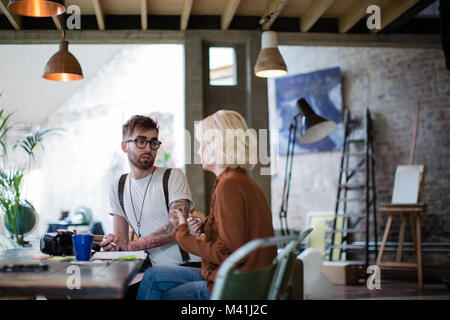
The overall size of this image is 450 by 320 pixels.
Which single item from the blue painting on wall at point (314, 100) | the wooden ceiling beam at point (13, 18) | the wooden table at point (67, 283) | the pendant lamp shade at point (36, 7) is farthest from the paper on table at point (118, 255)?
the blue painting on wall at point (314, 100)

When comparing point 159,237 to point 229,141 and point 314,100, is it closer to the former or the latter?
point 229,141

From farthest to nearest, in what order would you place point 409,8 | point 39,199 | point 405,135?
point 39,199 → point 405,135 → point 409,8

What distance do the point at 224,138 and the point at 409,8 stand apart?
4.35 metres

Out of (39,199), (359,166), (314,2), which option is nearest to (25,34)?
(314,2)

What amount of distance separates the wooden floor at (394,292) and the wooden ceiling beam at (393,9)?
3195 mm

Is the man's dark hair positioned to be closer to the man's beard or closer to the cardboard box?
the man's beard

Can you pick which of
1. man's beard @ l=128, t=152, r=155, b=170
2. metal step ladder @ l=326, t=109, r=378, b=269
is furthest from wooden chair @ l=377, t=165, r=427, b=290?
man's beard @ l=128, t=152, r=155, b=170

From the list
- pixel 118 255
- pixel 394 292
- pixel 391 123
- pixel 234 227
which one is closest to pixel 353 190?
pixel 391 123

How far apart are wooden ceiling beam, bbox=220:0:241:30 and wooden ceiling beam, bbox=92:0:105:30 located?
147 cm

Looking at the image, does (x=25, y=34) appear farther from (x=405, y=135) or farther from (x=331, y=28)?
(x=405, y=135)

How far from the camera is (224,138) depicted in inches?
79.6

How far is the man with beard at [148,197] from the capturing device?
2.56m

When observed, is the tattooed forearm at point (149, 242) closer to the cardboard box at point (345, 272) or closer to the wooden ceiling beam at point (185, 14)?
the wooden ceiling beam at point (185, 14)
